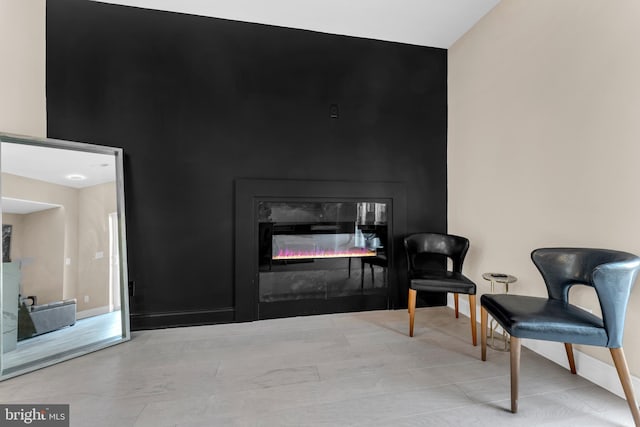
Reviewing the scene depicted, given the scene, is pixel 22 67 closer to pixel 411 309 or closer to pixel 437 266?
pixel 411 309

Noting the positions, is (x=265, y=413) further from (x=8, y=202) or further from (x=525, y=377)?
(x=8, y=202)

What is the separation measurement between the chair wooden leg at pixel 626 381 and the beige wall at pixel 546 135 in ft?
0.95

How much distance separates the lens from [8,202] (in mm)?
1844

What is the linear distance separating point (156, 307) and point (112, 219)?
85 cm

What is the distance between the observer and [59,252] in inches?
80.7

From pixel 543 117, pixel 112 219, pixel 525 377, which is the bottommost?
pixel 525 377

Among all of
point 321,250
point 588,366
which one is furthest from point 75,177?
point 588,366

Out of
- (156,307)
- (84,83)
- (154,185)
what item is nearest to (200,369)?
(156,307)

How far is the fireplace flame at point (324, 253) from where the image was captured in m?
2.76

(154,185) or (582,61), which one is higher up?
(582,61)

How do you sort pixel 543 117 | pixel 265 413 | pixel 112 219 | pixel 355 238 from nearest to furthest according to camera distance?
pixel 265 413 → pixel 543 117 → pixel 112 219 → pixel 355 238

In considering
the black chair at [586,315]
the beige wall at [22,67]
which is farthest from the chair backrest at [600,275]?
the beige wall at [22,67]

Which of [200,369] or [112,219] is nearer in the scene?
[200,369]

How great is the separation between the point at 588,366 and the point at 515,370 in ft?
2.33
